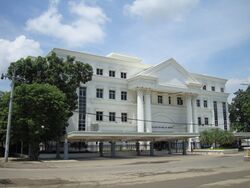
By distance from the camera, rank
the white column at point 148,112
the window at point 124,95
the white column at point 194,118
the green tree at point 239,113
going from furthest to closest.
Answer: the green tree at point 239,113 → the white column at point 194,118 → the window at point 124,95 → the white column at point 148,112

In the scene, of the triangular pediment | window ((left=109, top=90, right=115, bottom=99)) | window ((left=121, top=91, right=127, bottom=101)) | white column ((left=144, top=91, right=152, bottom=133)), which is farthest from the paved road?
the triangular pediment

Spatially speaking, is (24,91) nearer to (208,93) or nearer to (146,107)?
(146,107)

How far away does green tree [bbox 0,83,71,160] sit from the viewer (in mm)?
31141

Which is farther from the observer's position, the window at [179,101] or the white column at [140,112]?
the window at [179,101]

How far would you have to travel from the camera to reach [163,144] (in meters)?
57.0

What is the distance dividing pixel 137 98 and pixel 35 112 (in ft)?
84.3

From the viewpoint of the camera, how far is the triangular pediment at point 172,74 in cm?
5638

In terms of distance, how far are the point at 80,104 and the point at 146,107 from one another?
11530 mm

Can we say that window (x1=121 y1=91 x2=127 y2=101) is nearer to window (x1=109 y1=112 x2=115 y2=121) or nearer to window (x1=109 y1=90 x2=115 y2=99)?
window (x1=109 y1=90 x2=115 y2=99)

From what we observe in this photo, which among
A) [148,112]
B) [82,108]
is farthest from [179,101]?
[82,108]

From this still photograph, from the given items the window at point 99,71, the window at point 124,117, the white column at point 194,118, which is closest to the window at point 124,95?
the window at point 124,117

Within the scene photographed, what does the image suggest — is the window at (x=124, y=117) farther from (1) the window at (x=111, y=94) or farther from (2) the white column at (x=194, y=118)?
(2) the white column at (x=194, y=118)

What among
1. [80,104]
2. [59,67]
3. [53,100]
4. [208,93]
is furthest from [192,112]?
[53,100]

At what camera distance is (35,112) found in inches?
1244
